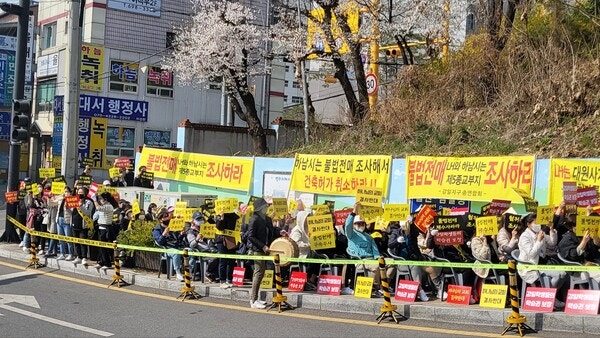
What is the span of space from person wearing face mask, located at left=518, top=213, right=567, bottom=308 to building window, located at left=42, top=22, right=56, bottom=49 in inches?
1425

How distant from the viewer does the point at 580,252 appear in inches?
412

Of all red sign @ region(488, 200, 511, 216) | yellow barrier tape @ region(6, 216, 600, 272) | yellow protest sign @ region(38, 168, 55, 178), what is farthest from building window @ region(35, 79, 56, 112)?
red sign @ region(488, 200, 511, 216)

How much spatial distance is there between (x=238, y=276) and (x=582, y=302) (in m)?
5.75

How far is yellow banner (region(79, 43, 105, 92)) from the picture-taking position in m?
37.3

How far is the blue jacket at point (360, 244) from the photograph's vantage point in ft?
39.2

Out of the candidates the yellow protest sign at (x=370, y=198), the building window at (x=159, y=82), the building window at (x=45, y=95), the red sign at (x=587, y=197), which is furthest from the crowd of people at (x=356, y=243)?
the building window at (x=45, y=95)

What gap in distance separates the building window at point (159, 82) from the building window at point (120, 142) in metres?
2.55

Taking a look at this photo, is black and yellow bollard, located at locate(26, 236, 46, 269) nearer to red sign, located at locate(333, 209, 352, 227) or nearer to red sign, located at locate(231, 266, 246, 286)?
red sign, located at locate(231, 266, 246, 286)

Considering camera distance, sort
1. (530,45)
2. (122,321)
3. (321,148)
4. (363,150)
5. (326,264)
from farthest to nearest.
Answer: (321,148) < (363,150) < (530,45) < (326,264) < (122,321)

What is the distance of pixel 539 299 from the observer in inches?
391

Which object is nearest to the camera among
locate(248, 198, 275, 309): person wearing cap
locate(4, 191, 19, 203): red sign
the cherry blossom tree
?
locate(248, 198, 275, 309): person wearing cap

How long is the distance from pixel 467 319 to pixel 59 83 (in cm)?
3494

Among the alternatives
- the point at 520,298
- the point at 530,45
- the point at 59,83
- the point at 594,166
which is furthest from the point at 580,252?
the point at 59,83

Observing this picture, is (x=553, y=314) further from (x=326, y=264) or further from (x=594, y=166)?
(x=594, y=166)
